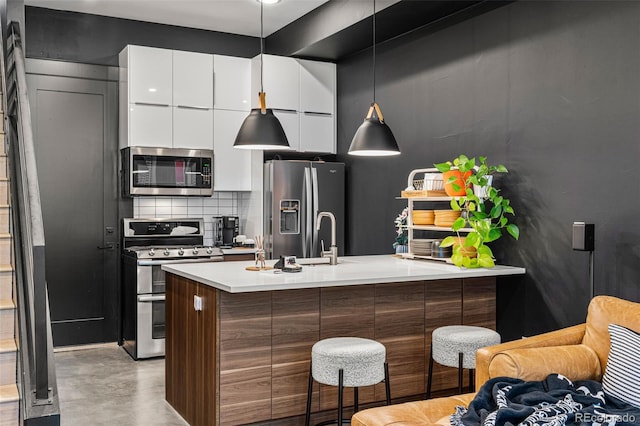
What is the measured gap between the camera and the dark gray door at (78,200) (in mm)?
5703

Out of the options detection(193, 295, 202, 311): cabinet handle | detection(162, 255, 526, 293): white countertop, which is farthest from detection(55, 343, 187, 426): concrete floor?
detection(162, 255, 526, 293): white countertop

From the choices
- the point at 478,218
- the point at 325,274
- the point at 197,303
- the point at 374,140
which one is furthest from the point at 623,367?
the point at 197,303

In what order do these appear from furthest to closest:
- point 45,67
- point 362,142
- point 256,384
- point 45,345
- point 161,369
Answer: point 45,67 < point 161,369 < point 362,142 < point 256,384 < point 45,345

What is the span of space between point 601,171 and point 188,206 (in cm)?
392

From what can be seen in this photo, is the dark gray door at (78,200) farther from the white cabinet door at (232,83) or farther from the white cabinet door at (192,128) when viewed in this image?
the white cabinet door at (232,83)

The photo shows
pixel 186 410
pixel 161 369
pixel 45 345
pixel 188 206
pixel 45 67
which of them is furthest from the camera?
pixel 188 206

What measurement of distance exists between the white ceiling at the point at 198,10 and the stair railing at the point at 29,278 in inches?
97.8

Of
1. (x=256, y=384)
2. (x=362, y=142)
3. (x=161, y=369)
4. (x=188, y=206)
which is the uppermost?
(x=362, y=142)

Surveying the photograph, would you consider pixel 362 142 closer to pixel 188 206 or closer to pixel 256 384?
pixel 256 384

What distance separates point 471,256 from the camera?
4.19m

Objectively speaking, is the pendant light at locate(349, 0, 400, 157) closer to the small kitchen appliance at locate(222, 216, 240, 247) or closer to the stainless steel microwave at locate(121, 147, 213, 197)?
the stainless steel microwave at locate(121, 147, 213, 197)

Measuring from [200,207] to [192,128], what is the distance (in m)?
0.84

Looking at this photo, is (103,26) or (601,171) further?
(103,26)

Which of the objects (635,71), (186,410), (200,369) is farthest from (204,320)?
(635,71)
